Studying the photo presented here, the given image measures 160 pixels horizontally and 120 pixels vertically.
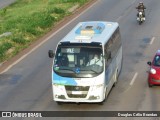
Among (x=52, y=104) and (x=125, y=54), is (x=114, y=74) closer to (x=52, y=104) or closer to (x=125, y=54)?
(x=52, y=104)

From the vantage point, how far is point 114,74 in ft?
77.8

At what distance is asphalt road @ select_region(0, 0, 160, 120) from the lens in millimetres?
21578

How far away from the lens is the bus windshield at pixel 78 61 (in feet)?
68.7

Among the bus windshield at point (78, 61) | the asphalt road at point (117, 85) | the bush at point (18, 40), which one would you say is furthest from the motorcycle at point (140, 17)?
the bus windshield at point (78, 61)

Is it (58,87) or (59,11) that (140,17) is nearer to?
(59,11)

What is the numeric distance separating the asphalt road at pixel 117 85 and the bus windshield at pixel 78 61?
1555mm

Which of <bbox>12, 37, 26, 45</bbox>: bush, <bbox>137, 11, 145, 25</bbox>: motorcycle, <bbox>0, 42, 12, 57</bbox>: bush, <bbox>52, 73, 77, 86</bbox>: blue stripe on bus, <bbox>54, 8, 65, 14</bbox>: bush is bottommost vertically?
<bbox>54, 8, 65, 14</bbox>: bush

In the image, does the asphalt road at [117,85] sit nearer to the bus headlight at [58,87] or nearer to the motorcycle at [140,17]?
the motorcycle at [140,17]

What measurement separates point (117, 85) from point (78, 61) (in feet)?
12.6

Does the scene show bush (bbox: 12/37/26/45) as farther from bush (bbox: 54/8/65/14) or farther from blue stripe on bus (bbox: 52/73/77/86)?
blue stripe on bus (bbox: 52/73/77/86)

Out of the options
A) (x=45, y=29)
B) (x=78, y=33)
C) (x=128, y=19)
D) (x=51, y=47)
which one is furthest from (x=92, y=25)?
(x=128, y=19)

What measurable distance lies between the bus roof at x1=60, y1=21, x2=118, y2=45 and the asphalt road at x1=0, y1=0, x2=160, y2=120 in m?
2.61

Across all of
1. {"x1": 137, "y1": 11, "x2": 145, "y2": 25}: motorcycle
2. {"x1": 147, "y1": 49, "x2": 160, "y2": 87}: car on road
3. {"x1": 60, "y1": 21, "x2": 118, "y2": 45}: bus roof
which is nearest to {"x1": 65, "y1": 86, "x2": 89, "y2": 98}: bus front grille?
{"x1": 60, "y1": 21, "x2": 118, "y2": 45}: bus roof

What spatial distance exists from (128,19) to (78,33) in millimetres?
18366
